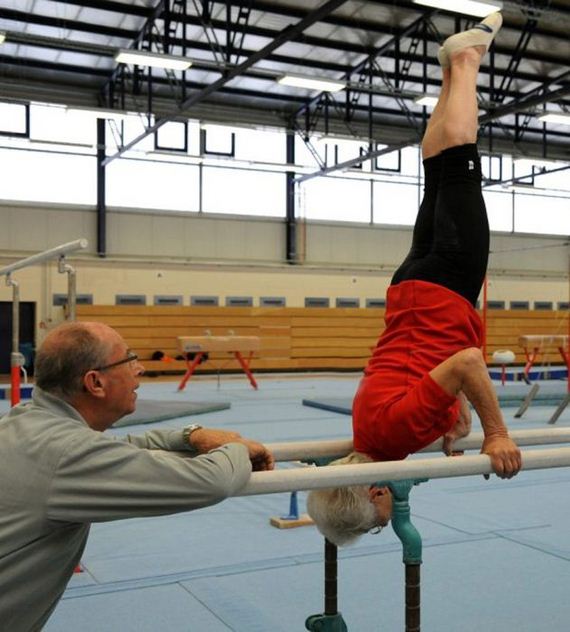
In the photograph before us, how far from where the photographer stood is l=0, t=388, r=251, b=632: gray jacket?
1.73 m

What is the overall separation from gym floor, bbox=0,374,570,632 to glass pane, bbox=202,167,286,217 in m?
14.3

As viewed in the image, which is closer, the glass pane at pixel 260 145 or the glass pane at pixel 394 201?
the glass pane at pixel 260 145

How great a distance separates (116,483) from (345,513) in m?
1.12

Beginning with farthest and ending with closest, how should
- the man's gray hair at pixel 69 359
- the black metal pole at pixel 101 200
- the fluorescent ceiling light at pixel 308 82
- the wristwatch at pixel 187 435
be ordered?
the black metal pole at pixel 101 200 → the fluorescent ceiling light at pixel 308 82 → the wristwatch at pixel 187 435 → the man's gray hair at pixel 69 359

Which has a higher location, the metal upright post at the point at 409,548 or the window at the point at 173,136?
the window at the point at 173,136

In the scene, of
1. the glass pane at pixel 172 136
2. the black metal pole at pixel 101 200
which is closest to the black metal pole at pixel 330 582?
the black metal pole at pixel 101 200

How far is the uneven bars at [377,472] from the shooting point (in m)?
2.13

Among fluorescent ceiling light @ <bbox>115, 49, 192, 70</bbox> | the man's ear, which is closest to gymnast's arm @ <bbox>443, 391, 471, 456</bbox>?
the man's ear

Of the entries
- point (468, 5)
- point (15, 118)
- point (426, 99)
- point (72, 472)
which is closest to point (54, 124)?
point (15, 118)

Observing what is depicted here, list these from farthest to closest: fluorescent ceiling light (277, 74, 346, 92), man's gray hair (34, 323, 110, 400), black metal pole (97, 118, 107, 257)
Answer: black metal pole (97, 118, 107, 257), fluorescent ceiling light (277, 74, 346, 92), man's gray hair (34, 323, 110, 400)

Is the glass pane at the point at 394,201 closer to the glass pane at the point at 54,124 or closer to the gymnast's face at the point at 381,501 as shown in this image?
the glass pane at the point at 54,124

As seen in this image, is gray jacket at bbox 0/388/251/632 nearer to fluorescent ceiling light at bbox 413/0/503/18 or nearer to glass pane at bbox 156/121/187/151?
fluorescent ceiling light at bbox 413/0/503/18

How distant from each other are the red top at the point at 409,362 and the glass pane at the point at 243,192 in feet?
55.1

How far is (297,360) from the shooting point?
20.5 m
